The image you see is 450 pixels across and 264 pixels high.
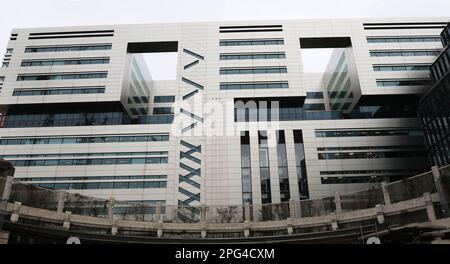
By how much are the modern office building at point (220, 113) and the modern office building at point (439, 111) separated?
447 centimetres

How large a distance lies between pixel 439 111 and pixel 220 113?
1508 inches

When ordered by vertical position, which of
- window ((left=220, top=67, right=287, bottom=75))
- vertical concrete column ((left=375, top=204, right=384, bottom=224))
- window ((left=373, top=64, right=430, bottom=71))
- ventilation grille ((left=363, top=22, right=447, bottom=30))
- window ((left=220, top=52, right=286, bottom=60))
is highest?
ventilation grille ((left=363, top=22, right=447, bottom=30))

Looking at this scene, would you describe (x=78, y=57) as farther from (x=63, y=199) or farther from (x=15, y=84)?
(x=63, y=199)

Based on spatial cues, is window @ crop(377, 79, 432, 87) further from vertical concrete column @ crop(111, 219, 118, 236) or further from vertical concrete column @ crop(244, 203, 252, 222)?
vertical concrete column @ crop(111, 219, 118, 236)

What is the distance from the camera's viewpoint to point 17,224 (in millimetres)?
28000

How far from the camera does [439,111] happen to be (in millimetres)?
53562

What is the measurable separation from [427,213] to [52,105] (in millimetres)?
68228

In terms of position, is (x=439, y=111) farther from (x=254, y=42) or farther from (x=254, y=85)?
(x=254, y=42)

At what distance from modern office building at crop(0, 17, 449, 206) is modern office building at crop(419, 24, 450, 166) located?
14.7 ft

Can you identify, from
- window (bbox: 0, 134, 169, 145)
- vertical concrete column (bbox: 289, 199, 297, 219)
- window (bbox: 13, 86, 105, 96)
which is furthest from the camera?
window (bbox: 13, 86, 105, 96)

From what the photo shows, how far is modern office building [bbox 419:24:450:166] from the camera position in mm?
51219

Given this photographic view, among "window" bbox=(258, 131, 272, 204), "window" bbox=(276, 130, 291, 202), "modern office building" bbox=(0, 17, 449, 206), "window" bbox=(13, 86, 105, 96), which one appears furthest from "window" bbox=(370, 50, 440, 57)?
"window" bbox=(13, 86, 105, 96)

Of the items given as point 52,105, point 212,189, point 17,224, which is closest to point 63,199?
point 17,224

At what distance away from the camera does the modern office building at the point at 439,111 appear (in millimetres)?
51219
